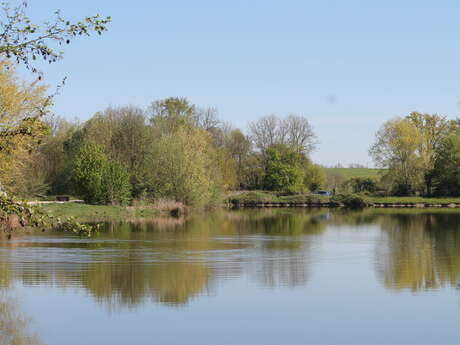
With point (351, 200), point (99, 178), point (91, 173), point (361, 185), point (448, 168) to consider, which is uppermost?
point (448, 168)

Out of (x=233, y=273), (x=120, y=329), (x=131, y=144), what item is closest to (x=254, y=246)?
(x=233, y=273)

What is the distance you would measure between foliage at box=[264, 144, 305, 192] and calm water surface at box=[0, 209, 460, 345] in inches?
1732

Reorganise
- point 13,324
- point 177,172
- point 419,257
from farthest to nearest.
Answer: point 177,172 → point 419,257 → point 13,324

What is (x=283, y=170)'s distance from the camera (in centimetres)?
7269

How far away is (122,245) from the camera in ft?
85.4

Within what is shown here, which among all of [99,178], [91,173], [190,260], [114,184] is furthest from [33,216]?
[91,173]

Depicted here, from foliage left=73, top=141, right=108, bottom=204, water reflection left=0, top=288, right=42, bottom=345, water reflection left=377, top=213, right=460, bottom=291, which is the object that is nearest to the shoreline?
foliage left=73, top=141, right=108, bottom=204

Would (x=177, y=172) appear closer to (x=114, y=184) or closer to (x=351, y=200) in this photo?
(x=114, y=184)

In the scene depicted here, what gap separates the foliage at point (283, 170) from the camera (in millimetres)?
73188

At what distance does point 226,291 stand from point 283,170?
5684 centimetres

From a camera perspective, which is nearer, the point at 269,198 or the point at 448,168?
the point at 269,198

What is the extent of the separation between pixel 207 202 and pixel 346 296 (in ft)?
128

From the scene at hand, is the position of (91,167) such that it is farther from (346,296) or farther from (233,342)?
(233,342)

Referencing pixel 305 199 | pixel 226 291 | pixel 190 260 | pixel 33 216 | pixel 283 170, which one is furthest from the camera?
pixel 283 170
